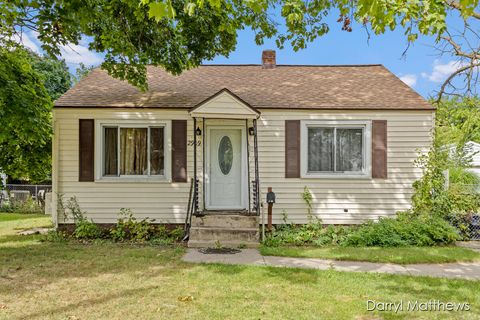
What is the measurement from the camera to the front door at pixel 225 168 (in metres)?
9.47

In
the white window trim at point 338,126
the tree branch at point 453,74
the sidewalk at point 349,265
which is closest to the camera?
the sidewalk at point 349,265

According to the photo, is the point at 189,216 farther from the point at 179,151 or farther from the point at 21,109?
the point at 21,109

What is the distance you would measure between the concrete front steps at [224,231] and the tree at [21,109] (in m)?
3.88

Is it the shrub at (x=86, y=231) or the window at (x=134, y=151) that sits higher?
the window at (x=134, y=151)

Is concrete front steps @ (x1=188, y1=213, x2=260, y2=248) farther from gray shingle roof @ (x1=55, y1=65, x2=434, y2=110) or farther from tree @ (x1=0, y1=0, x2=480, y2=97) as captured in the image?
tree @ (x1=0, y1=0, x2=480, y2=97)

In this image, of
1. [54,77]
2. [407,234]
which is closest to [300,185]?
[407,234]

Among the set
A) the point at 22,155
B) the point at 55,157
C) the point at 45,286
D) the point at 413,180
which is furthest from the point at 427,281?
the point at 22,155

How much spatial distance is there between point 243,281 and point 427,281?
8.97ft

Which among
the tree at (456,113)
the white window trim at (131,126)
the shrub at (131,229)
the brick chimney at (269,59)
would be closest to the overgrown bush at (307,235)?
the shrub at (131,229)

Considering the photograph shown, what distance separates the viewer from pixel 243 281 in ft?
17.9

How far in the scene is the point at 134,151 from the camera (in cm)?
938

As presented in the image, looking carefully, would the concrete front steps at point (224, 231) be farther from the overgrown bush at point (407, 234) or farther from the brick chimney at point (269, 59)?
the brick chimney at point (269, 59)

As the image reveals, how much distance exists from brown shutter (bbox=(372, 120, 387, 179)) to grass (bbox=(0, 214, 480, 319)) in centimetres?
392

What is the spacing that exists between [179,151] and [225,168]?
124 centimetres
